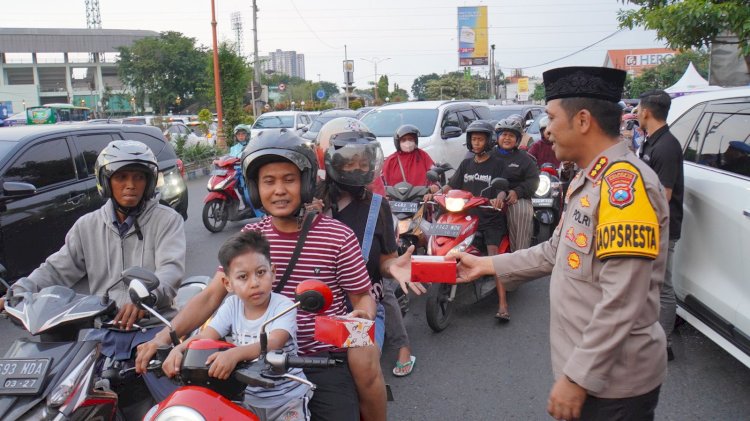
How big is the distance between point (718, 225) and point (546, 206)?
365cm

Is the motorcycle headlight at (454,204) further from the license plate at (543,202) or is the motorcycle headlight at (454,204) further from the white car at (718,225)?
the license plate at (543,202)

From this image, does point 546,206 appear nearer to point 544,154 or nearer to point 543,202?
point 543,202

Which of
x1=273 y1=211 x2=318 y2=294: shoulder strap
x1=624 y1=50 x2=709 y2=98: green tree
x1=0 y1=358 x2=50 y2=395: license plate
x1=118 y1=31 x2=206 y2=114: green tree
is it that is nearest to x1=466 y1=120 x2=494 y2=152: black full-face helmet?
x1=273 y1=211 x2=318 y2=294: shoulder strap

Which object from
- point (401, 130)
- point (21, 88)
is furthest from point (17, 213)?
point (21, 88)

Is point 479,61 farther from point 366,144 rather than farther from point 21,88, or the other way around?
point 366,144

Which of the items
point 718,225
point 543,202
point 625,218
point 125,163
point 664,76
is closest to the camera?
point 625,218

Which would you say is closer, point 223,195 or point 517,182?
point 517,182

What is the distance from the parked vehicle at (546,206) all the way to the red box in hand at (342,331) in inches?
228

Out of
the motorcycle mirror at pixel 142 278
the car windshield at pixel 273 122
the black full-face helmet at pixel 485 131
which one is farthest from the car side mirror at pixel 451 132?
the car windshield at pixel 273 122

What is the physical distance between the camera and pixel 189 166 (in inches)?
682

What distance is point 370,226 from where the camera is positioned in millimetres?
3201

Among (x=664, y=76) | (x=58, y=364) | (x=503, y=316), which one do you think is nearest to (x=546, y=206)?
(x=503, y=316)

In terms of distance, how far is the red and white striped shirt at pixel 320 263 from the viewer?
2.50m

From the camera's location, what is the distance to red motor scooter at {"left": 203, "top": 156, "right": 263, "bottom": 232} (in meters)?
9.38
